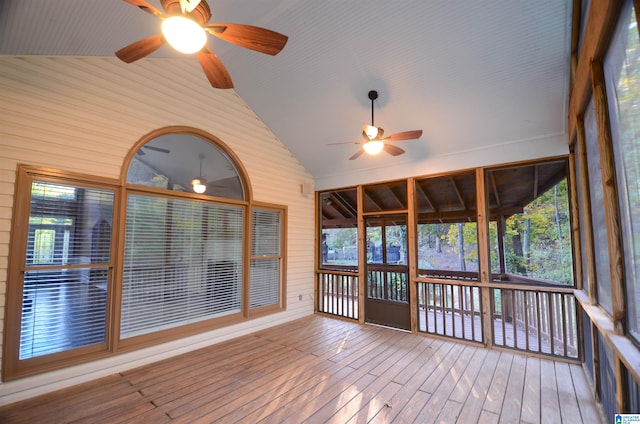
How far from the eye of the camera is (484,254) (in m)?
4.35

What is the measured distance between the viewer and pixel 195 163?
434cm

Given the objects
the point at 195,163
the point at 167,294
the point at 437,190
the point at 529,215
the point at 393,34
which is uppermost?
the point at 393,34

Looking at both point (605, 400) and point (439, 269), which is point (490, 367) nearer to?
point (605, 400)

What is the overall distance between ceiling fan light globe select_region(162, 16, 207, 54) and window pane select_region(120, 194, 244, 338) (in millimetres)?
2363

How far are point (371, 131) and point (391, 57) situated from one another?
911 millimetres

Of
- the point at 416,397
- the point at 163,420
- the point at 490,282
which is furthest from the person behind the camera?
the point at 490,282

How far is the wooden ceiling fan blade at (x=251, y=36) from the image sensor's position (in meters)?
2.03

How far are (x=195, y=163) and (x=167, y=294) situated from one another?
1.91m

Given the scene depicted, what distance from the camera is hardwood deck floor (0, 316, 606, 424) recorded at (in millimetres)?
2529

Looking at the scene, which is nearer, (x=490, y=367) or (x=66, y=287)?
(x=66, y=287)

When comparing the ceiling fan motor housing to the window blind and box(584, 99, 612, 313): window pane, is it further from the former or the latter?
the window blind

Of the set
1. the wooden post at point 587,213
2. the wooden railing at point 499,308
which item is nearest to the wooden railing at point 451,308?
the wooden railing at point 499,308

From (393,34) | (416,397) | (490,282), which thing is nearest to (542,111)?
(393,34)

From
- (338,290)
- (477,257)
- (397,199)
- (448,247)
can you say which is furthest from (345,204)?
(477,257)
